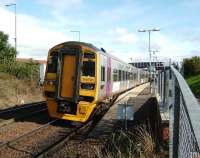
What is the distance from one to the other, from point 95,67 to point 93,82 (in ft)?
1.80

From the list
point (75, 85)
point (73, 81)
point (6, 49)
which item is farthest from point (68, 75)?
point (6, 49)

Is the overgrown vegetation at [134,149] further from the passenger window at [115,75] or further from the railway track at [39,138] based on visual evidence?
the passenger window at [115,75]

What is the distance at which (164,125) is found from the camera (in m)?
8.79

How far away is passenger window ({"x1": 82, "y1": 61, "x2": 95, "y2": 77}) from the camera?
1487cm

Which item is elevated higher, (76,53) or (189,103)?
(76,53)

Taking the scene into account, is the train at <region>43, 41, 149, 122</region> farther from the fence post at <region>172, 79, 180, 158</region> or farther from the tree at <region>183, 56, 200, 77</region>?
the tree at <region>183, 56, 200, 77</region>

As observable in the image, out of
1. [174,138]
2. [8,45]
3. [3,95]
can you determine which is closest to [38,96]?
[3,95]

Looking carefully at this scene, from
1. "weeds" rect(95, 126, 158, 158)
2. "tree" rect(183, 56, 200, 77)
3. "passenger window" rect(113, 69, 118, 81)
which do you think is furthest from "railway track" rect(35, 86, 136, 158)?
"tree" rect(183, 56, 200, 77)

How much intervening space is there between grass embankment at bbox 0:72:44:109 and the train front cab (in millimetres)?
9368

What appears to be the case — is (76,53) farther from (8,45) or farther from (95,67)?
(8,45)

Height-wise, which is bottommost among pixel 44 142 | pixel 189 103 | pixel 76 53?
pixel 44 142

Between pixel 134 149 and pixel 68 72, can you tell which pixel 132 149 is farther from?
pixel 68 72

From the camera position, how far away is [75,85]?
47.5 feet

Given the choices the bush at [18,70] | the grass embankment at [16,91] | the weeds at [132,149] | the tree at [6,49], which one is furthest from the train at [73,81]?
the tree at [6,49]
